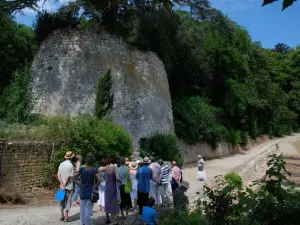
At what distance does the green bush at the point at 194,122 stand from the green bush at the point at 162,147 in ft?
17.6

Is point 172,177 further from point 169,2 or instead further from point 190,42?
point 190,42

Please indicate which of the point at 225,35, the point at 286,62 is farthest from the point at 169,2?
the point at 286,62

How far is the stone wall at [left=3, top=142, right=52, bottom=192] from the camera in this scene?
11492 mm

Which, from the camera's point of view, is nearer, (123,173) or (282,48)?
(123,173)

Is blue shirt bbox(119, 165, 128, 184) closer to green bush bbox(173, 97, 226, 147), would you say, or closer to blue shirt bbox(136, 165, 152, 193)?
blue shirt bbox(136, 165, 152, 193)

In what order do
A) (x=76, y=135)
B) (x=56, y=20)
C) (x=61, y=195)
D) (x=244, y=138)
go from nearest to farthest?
1. (x=61, y=195)
2. (x=76, y=135)
3. (x=56, y=20)
4. (x=244, y=138)

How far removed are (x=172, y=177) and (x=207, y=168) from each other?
41.7ft

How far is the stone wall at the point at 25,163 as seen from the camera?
11.5 meters

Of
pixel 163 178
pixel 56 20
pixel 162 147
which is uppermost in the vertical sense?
pixel 56 20

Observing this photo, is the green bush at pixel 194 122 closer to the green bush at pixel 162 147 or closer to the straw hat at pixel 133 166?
the green bush at pixel 162 147

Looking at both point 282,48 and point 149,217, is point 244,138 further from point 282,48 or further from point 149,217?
point 282,48

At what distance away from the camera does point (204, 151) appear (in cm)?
2780

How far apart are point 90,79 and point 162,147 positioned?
517 centimetres

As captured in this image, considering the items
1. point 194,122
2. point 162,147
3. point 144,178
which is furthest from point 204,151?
point 144,178
